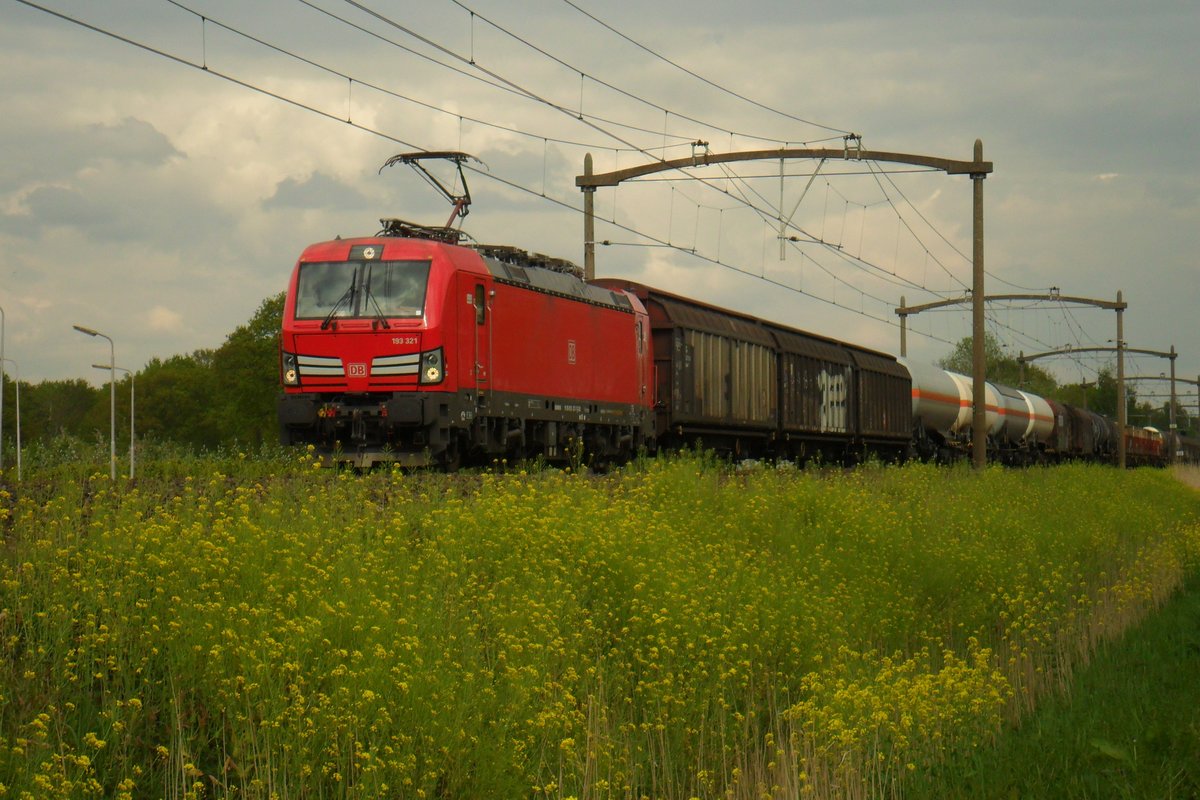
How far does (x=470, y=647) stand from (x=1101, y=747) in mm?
4182

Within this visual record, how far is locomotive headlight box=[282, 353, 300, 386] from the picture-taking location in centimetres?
1841

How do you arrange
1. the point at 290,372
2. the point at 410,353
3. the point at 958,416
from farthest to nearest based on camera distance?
the point at 958,416 < the point at 290,372 < the point at 410,353

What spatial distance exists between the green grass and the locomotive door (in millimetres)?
9055

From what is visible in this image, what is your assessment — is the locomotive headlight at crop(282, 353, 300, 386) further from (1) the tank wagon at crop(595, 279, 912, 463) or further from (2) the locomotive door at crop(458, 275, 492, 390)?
(1) the tank wagon at crop(595, 279, 912, 463)

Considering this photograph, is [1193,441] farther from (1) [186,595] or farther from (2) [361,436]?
(1) [186,595]

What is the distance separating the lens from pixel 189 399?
308 feet

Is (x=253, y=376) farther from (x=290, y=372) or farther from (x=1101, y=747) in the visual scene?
(x=1101, y=747)

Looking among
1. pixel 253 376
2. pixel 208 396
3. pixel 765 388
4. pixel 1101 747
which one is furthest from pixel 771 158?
pixel 208 396

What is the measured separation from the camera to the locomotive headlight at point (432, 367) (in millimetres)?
17764

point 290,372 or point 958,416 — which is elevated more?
point 290,372

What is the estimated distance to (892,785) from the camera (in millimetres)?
8133

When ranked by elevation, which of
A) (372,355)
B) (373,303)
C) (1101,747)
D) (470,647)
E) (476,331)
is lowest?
(1101,747)

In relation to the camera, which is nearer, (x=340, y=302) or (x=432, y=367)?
(x=432, y=367)

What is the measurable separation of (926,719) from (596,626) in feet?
7.84
